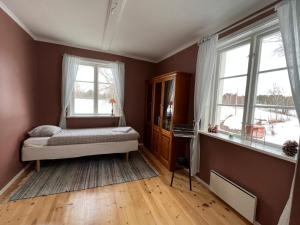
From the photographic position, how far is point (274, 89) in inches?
66.9

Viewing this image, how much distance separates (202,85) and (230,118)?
649mm

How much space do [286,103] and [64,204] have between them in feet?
9.18

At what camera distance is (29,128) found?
293 centimetres

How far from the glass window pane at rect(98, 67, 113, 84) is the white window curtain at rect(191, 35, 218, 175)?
232 centimetres

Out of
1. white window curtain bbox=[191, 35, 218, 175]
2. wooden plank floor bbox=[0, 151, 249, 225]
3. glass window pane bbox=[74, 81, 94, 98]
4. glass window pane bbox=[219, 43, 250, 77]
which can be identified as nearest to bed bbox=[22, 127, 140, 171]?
wooden plank floor bbox=[0, 151, 249, 225]

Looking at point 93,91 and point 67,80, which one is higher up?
point 67,80

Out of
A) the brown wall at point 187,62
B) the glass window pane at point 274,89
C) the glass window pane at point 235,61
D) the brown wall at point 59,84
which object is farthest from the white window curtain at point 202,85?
the brown wall at point 59,84

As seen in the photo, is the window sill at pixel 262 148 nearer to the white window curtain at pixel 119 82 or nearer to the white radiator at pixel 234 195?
the white radiator at pixel 234 195

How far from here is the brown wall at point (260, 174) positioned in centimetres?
147

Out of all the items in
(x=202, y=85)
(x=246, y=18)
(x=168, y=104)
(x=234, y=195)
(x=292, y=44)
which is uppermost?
(x=246, y=18)

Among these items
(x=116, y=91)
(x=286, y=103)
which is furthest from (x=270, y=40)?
(x=116, y=91)

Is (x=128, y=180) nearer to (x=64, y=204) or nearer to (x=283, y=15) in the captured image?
(x=64, y=204)

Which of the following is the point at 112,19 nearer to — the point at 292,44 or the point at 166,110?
the point at 166,110

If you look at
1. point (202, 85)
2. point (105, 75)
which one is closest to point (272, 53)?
point (202, 85)
